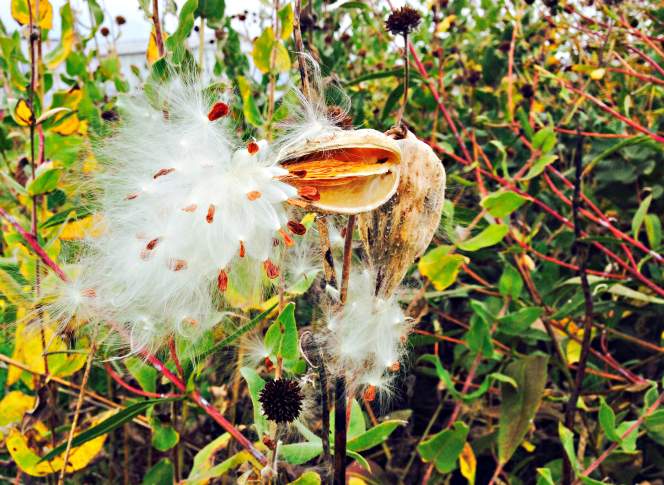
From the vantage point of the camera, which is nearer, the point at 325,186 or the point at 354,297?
the point at 325,186

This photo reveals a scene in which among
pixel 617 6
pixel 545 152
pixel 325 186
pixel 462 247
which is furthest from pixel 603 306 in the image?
pixel 325 186

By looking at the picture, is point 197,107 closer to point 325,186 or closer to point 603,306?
point 325,186

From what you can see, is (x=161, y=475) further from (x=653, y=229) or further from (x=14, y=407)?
(x=653, y=229)

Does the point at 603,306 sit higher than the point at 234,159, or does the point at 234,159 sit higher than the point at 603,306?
the point at 234,159

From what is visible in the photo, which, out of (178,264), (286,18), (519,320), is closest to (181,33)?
(286,18)

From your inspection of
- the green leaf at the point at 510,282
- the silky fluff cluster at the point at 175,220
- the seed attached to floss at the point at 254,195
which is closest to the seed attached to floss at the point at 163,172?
the silky fluff cluster at the point at 175,220

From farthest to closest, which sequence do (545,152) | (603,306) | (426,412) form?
(426,412) → (603,306) → (545,152)

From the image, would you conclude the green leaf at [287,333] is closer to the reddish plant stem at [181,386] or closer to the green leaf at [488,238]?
the reddish plant stem at [181,386]

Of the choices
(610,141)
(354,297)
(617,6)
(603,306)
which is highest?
(617,6)
